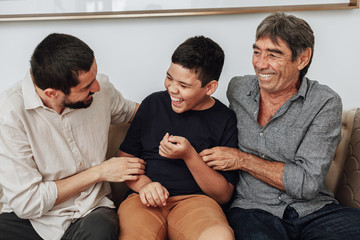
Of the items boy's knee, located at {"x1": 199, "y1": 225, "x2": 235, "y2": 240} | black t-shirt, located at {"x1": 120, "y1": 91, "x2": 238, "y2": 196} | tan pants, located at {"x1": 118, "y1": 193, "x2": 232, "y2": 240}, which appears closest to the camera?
boy's knee, located at {"x1": 199, "y1": 225, "x2": 235, "y2": 240}

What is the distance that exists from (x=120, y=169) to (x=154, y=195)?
0.20m

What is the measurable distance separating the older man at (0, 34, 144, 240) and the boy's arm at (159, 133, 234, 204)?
0.68 feet

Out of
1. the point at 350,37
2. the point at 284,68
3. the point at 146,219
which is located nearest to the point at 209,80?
the point at 284,68

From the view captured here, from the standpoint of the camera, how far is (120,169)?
5.08ft

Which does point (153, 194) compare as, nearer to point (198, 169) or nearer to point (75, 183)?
point (198, 169)

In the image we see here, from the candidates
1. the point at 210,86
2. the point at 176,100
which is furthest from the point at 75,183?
the point at 210,86

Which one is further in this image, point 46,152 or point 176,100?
point 176,100

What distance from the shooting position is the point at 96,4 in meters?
1.81

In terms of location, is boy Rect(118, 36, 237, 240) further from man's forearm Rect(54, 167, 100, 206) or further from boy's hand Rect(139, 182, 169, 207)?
man's forearm Rect(54, 167, 100, 206)

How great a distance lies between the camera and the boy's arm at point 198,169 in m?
1.46

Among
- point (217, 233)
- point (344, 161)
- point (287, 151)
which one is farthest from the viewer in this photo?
point (344, 161)

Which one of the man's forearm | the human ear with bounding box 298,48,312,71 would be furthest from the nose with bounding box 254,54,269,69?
the man's forearm

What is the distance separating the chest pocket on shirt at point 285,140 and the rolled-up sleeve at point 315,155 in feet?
0.11

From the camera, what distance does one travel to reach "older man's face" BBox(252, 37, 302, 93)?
5.00 feet
